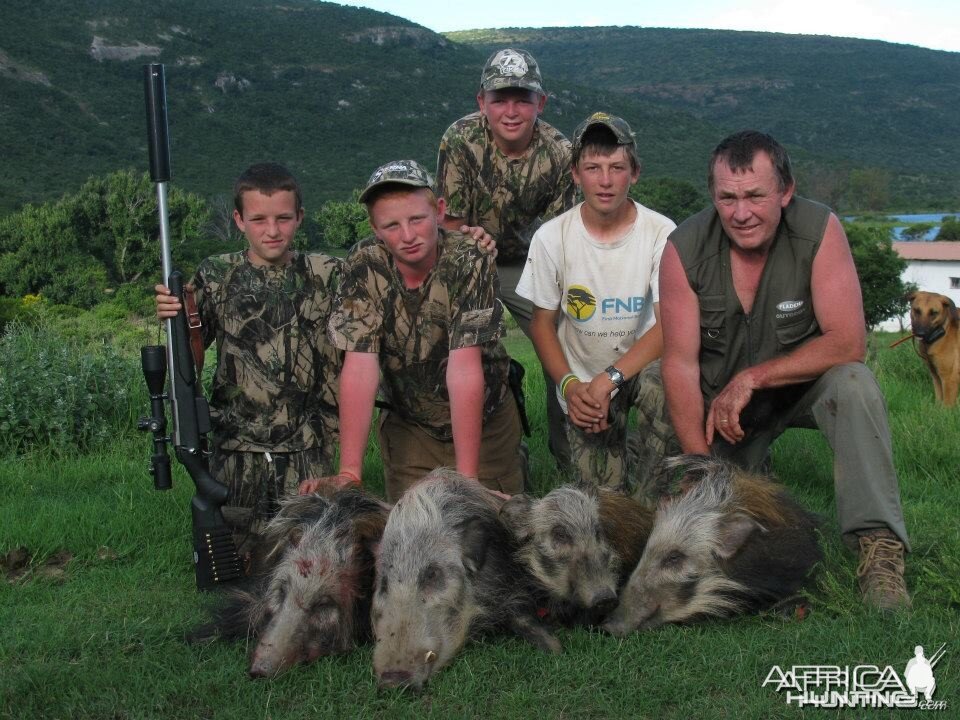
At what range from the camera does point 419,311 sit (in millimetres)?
4973

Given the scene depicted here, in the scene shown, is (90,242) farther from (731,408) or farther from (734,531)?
(734,531)

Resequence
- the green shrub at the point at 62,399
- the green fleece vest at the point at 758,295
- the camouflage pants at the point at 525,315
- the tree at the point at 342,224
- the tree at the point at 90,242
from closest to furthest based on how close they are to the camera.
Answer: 1. the green fleece vest at the point at 758,295
2. the camouflage pants at the point at 525,315
3. the green shrub at the point at 62,399
4. the tree at the point at 90,242
5. the tree at the point at 342,224

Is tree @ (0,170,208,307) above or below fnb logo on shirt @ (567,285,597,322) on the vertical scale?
below

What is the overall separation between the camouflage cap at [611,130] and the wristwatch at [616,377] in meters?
1.11

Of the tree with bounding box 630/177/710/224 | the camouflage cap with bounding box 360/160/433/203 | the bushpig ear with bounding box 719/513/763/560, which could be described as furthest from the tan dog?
the tree with bounding box 630/177/710/224

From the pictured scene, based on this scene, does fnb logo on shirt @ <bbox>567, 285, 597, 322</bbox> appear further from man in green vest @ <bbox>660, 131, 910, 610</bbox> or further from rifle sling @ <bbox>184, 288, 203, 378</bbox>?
rifle sling @ <bbox>184, 288, 203, 378</bbox>

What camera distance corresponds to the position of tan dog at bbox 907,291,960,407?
9.09 m

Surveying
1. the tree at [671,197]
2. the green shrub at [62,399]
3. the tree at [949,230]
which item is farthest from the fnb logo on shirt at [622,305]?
the tree at [949,230]

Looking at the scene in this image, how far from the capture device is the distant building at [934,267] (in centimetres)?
5181

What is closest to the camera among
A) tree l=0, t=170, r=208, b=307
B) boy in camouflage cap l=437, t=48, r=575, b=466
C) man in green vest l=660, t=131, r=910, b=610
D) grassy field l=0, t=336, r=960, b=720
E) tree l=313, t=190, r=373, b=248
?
grassy field l=0, t=336, r=960, b=720

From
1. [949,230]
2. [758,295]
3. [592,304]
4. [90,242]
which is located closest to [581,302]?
[592,304]

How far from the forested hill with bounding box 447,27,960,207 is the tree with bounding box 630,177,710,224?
2399cm

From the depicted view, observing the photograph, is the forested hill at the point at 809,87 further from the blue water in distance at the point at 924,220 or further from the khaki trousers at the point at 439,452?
the khaki trousers at the point at 439,452

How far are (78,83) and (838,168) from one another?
5466cm
